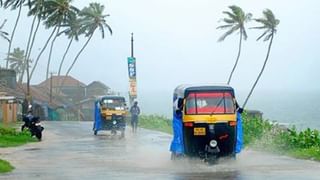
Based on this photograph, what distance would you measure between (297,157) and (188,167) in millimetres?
4132

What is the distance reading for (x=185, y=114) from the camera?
18.4 meters

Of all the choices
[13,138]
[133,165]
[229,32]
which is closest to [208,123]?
[133,165]

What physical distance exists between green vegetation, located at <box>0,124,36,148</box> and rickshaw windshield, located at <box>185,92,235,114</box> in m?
11.3

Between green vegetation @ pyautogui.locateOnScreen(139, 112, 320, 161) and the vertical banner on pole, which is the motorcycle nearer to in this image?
green vegetation @ pyautogui.locateOnScreen(139, 112, 320, 161)

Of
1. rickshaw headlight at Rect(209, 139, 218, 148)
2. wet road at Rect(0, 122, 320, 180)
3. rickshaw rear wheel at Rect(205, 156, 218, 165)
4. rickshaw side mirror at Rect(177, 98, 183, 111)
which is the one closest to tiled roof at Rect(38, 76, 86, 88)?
wet road at Rect(0, 122, 320, 180)

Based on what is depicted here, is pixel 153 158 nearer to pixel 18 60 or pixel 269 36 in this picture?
pixel 269 36

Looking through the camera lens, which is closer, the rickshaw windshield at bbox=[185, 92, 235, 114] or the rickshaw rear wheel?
the rickshaw rear wheel

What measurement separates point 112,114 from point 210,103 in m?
15.5

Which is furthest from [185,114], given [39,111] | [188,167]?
[39,111]

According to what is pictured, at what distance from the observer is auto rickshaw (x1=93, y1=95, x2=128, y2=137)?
1319 inches

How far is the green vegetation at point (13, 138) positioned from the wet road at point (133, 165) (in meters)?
1.64

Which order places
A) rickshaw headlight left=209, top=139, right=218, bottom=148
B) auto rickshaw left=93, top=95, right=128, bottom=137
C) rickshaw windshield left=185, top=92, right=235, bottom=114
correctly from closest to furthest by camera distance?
1. rickshaw headlight left=209, top=139, right=218, bottom=148
2. rickshaw windshield left=185, top=92, right=235, bottom=114
3. auto rickshaw left=93, top=95, right=128, bottom=137

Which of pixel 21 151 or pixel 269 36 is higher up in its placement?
pixel 269 36

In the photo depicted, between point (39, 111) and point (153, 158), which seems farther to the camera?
point (39, 111)
